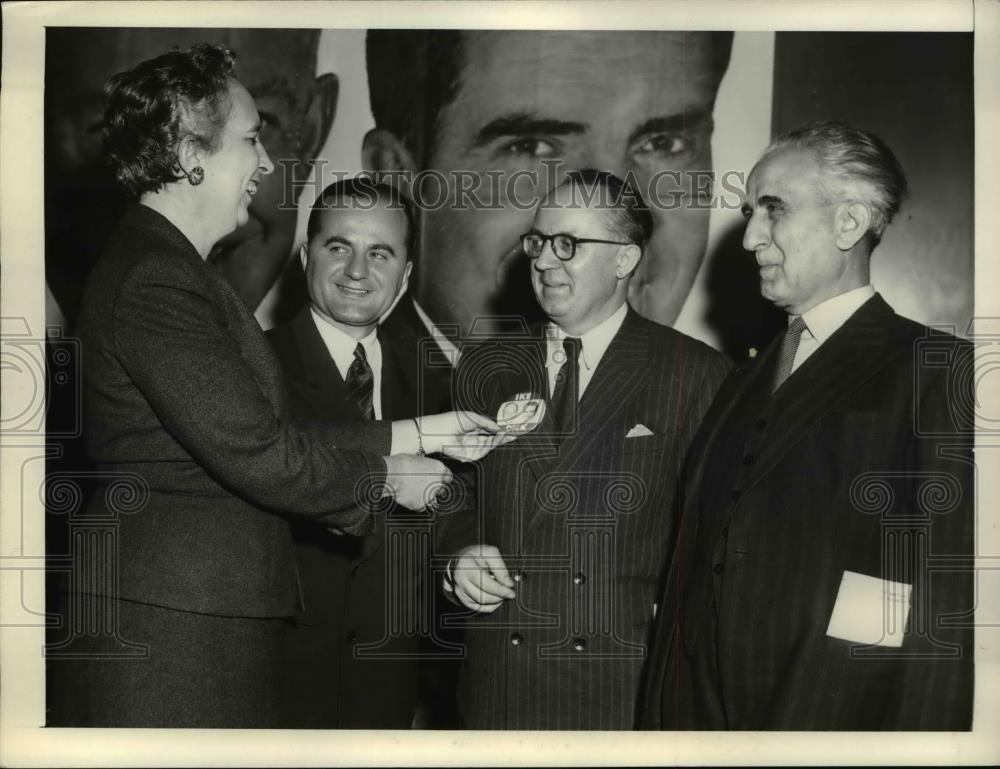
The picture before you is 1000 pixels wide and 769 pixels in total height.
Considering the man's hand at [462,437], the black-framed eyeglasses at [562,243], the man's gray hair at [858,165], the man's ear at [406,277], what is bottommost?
the man's hand at [462,437]

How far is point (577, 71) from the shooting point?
2.96m

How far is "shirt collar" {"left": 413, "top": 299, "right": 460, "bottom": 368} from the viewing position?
296 cm

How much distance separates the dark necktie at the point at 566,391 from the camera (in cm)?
284

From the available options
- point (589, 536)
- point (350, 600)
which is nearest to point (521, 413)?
point (589, 536)

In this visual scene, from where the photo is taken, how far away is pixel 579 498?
2.84 meters

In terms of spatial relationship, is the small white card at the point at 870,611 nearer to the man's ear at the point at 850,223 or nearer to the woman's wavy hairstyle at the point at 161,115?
the man's ear at the point at 850,223

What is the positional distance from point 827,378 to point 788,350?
0.49 feet

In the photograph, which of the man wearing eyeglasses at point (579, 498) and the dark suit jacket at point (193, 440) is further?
the man wearing eyeglasses at point (579, 498)

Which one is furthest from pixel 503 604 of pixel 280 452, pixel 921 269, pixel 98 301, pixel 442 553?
pixel 921 269

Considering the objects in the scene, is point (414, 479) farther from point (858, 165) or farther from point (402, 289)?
point (858, 165)

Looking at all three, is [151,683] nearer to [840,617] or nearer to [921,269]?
[840,617]

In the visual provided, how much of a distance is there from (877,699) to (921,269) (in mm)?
1199

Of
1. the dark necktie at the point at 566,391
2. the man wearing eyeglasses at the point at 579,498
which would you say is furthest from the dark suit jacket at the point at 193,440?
the dark necktie at the point at 566,391

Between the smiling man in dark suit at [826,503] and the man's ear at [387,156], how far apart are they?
0.98 meters
